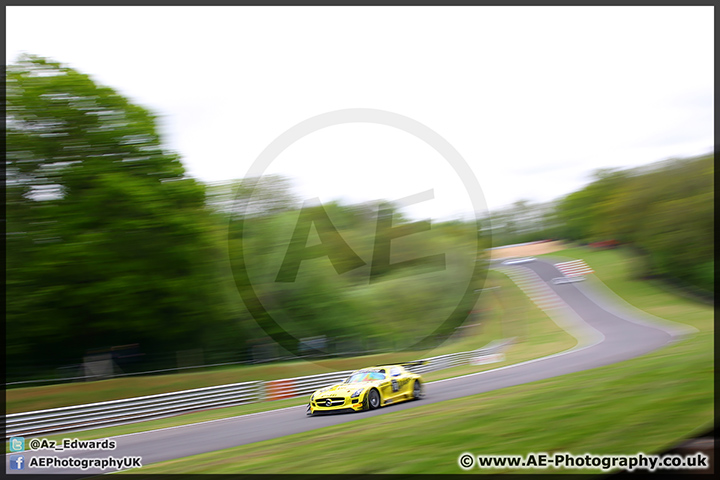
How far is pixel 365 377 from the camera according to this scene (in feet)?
41.9

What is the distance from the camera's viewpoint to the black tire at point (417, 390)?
13.6 meters

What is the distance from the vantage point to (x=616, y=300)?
34.5m

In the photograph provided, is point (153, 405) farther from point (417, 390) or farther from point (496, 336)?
point (496, 336)

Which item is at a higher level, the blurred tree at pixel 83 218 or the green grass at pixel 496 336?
the blurred tree at pixel 83 218

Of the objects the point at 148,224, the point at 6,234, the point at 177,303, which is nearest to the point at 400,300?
the point at 177,303

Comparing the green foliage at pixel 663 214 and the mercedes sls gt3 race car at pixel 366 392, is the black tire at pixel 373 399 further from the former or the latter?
the green foliage at pixel 663 214

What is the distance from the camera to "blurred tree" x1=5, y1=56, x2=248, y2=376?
57.5ft

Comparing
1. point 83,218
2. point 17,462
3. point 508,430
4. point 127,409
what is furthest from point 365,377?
point 83,218

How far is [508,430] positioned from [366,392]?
456cm

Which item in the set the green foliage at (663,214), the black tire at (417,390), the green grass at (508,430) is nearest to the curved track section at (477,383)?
the black tire at (417,390)

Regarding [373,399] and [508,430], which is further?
[373,399]

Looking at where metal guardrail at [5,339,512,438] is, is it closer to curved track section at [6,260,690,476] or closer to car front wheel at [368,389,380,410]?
curved track section at [6,260,690,476]

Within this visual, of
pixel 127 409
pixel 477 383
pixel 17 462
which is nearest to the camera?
pixel 17 462

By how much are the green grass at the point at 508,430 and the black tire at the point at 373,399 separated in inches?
43.4
